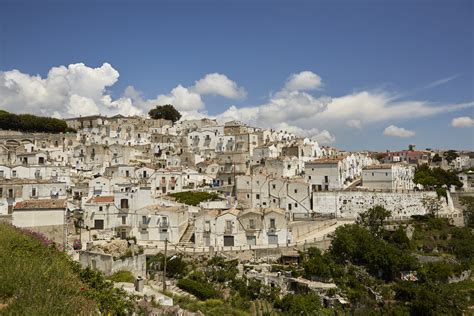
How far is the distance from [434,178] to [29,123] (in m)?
62.0

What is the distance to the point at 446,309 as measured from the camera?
26.1 meters

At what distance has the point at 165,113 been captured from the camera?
83.8m

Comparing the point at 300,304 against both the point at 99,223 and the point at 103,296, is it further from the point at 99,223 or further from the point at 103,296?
the point at 99,223

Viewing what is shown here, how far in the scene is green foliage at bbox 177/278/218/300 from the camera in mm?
24531

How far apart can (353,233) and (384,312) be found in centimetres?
707

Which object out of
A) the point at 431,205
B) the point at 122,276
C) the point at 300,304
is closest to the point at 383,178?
the point at 431,205

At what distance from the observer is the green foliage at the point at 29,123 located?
68750mm

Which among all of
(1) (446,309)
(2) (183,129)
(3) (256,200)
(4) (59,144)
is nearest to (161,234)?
(3) (256,200)

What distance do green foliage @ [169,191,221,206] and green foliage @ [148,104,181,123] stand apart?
43106mm

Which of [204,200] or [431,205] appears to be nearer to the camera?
[204,200]

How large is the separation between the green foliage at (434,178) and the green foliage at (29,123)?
56.1m

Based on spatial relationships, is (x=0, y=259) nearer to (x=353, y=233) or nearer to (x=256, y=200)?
(x=353, y=233)

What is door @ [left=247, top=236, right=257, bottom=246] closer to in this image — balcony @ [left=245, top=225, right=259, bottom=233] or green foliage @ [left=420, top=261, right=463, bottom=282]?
balcony @ [left=245, top=225, right=259, bottom=233]

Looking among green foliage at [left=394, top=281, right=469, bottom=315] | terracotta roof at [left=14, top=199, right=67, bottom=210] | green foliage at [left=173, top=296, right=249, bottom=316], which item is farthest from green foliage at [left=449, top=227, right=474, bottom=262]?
terracotta roof at [left=14, top=199, right=67, bottom=210]
